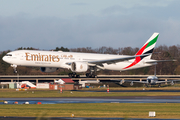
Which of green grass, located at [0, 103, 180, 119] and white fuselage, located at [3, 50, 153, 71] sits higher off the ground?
white fuselage, located at [3, 50, 153, 71]

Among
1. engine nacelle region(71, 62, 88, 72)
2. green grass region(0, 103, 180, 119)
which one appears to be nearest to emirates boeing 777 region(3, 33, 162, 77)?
engine nacelle region(71, 62, 88, 72)

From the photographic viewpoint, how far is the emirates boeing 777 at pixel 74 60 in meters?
53.4

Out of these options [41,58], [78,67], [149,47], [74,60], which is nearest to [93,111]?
[78,67]

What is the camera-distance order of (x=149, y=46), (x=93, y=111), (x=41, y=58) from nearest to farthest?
(x=93, y=111)
(x=41, y=58)
(x=149, y=46)

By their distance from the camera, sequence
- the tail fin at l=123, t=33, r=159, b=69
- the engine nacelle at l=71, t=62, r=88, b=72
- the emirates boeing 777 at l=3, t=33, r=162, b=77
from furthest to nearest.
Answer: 1. the tail fin at l=123, t=33, r=159, b=69
2. the engine nacelle at l=71, t=62, r=88, b=72
3. the emirates boeing 777 at l=3, t=33, r=162, b=77

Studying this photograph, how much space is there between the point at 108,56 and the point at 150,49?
1103cm

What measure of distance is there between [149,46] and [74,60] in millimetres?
19306

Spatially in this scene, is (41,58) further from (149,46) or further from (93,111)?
(149,46)

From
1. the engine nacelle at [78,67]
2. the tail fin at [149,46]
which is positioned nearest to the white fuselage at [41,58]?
the engine nacelle at [78,67]

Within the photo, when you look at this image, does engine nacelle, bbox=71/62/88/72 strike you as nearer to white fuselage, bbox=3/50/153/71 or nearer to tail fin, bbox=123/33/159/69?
white fuselage, bbox=3/50/153/71

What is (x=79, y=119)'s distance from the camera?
25.8m

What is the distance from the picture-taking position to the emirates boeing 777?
53438mm

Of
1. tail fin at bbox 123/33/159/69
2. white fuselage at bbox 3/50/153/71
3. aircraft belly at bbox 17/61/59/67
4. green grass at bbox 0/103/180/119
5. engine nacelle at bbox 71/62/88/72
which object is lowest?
green grass at bbox 0/103/180/119

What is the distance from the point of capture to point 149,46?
65.9 meters
